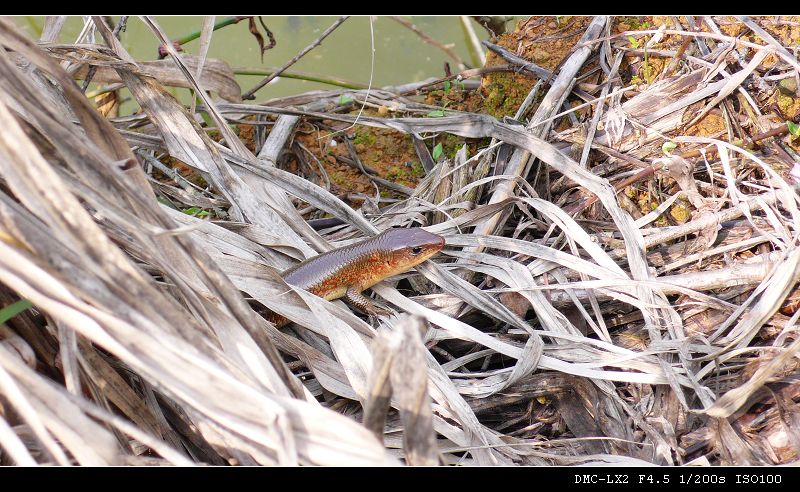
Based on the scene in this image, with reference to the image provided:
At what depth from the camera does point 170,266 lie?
5.42ft

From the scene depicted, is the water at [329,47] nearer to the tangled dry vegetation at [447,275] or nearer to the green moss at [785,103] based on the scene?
the tangled dry vegetation at [447,275]

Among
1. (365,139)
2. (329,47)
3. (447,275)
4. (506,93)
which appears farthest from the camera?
(329,47)

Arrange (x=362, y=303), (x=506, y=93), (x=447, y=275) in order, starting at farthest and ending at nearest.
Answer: (x=506, y=93)
(x=362, y=303)
(x=447, y=275)

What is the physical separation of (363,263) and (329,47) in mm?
3811

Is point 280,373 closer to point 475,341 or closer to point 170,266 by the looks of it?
point 170,266

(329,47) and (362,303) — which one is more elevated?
(329,47)

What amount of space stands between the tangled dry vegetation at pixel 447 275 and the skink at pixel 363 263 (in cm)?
9

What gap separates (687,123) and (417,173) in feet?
4.66

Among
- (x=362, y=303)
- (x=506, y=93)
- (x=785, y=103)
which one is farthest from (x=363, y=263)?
(x=785, y=103)

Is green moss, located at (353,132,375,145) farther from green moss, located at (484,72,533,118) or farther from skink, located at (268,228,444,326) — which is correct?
skink, located at (268,228,444,326)

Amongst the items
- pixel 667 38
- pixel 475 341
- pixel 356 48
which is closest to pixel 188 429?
pixel 475 341

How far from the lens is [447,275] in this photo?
2600 millimetres

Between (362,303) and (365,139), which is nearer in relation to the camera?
(362,303)

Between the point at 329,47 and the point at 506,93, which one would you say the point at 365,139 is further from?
the point at 329,47
